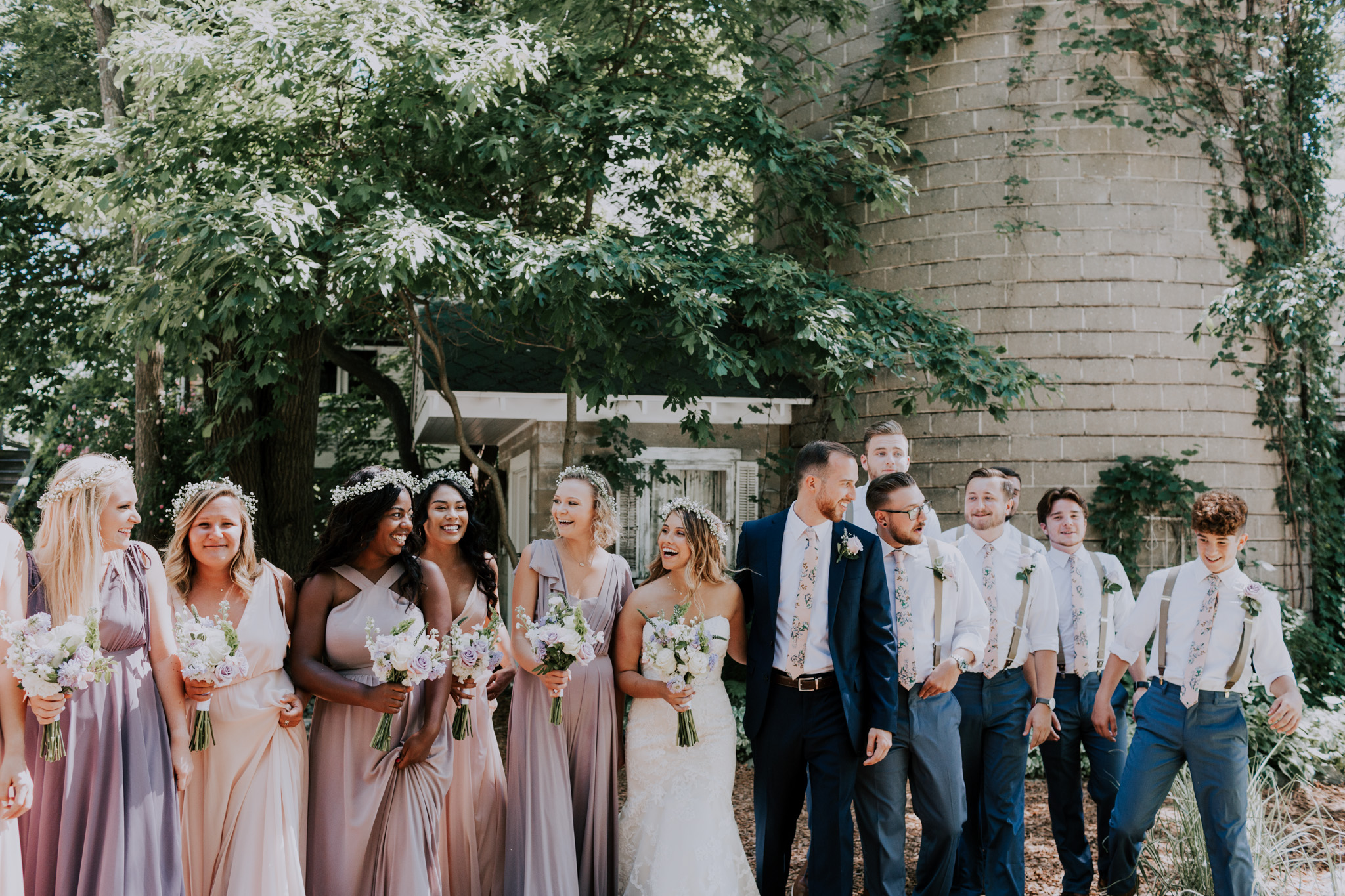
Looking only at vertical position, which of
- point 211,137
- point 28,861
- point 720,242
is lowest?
point 28,861

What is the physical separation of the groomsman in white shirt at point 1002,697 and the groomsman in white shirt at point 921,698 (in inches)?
12.5

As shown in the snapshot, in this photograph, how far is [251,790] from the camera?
4.27 meters

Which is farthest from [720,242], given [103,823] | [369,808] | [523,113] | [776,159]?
[103,823]

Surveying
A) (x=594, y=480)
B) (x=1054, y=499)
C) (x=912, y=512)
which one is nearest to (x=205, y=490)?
(x=594, y=480)

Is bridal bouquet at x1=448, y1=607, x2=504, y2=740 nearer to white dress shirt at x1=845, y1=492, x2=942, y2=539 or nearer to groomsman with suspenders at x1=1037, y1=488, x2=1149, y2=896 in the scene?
white dress shirt at x1=845, y1=492, x2=942, y2=539

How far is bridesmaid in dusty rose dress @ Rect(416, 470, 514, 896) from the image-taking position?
4852 mm

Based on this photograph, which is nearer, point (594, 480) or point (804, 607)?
point (804, 607)

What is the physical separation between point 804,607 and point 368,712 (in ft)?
6.53

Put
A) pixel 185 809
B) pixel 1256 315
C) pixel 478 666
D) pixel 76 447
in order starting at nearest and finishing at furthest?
pixel 185 809 < pixel 478 666 < pixel 1256 315 < pixel 76 447

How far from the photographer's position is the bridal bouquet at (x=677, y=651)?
4.57m

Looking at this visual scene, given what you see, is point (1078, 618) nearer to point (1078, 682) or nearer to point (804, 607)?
point (1078, 682)

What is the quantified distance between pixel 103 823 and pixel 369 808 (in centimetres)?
101

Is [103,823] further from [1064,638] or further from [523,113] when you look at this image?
[523,113]

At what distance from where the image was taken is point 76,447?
14836 mm
